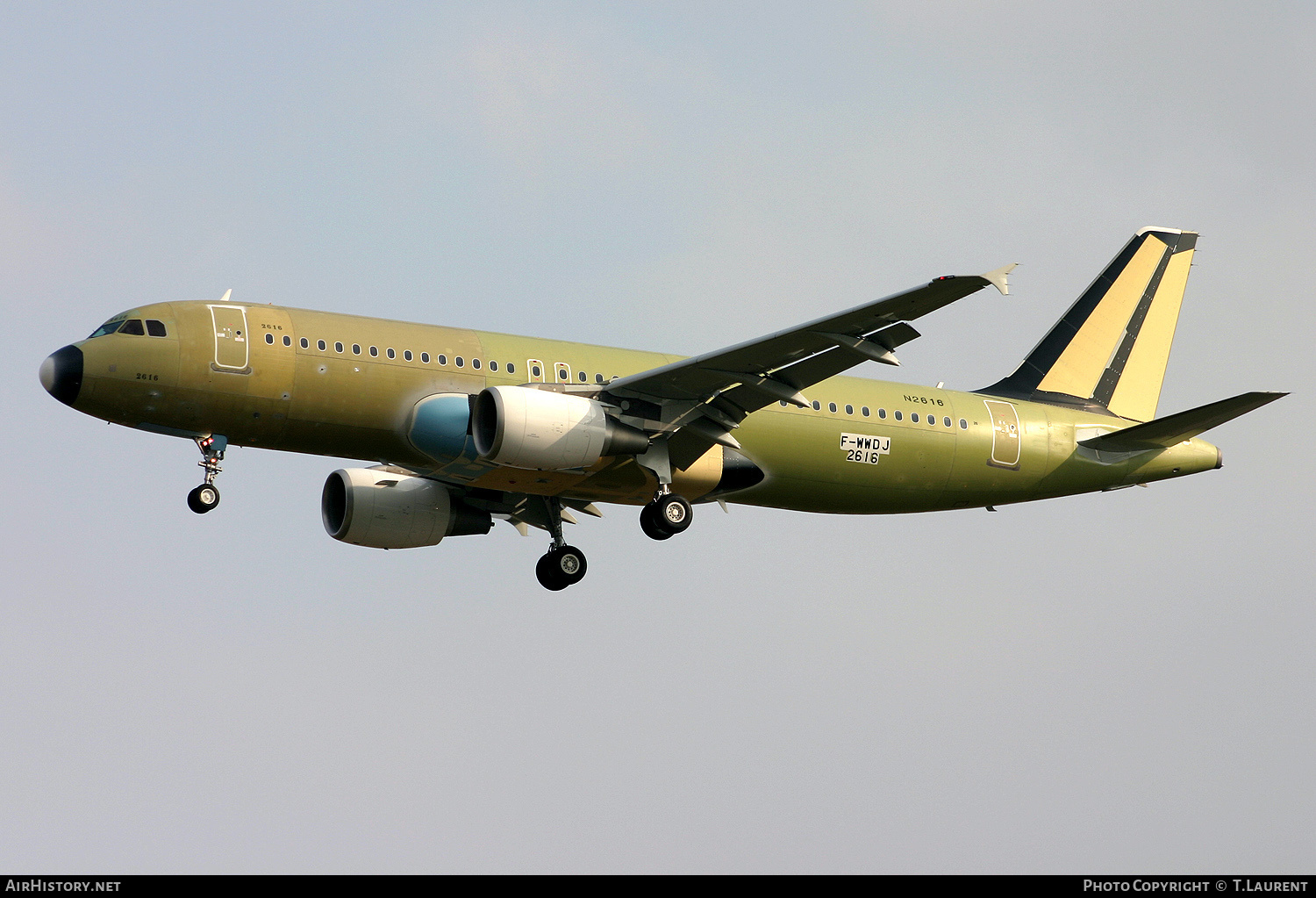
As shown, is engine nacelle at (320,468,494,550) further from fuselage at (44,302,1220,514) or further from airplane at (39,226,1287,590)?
fuselage at (44,302,1220,514)

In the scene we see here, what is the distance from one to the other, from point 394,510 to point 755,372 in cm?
997

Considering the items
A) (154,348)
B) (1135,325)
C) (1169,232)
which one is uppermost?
(1169,232)

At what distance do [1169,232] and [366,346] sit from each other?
23.4 meters

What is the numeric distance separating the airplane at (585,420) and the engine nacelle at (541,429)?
0.05m

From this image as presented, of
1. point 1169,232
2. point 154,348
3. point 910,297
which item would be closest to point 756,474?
point 910,297

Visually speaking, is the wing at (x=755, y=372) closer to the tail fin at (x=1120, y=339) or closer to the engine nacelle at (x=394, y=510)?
the engine nacelle at (x=394, y=510)

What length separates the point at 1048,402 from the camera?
42.2 m

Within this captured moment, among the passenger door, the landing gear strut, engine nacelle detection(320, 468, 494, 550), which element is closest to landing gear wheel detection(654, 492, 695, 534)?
the landing gear strut

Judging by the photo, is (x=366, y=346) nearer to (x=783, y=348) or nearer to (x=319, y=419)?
(x=319, y=419)

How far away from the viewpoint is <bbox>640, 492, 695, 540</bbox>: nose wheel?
35.8 metres

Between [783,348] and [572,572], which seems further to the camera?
[572,572]

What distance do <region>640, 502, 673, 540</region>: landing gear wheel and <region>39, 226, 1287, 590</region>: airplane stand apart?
1.6 inches

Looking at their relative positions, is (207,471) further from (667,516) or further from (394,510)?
(667,516)
